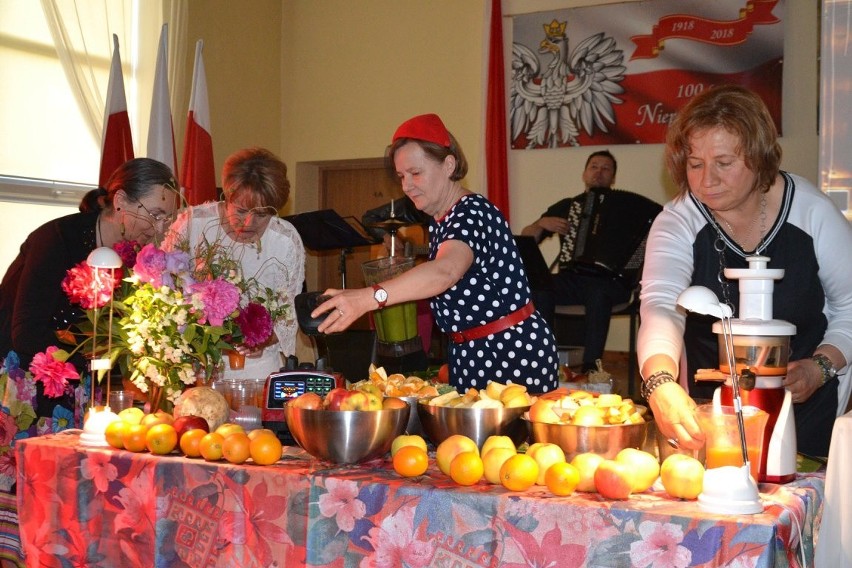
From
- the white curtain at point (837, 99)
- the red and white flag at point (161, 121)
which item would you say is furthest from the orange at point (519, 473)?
the red and white flag at point (161, 121)

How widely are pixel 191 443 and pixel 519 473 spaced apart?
2.23 ft

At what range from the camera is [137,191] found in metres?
2.74

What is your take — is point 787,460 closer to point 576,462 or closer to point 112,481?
point 576,462

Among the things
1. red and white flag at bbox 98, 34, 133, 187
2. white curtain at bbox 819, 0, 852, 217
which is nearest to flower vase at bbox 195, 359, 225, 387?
white curtain at bbox 819, 0, 852, 217

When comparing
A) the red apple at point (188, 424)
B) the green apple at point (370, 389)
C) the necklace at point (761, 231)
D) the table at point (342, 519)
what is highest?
the necklace at point (761, 231)

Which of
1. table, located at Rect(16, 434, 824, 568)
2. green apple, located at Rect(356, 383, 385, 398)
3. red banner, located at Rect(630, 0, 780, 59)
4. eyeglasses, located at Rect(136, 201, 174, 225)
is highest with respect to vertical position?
red banner, located at Rect(630, 0, 780, 59)

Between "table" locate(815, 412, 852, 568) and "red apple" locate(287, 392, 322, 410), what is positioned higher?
"red apple" locate(287, 392, 322, 410)

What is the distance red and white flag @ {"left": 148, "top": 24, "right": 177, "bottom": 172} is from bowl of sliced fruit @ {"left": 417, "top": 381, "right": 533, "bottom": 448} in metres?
4.38

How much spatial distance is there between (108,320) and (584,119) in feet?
18.3

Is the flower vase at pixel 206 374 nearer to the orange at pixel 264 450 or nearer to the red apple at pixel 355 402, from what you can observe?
the orange at pixel 264 450

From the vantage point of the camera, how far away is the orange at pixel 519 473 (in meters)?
1.51

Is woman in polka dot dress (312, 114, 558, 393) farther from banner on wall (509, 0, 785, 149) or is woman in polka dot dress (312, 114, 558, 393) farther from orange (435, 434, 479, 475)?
banner on wall (509, 0, 785, 149)

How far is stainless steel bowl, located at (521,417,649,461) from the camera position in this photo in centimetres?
160

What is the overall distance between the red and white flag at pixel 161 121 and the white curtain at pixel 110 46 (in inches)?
38.0
